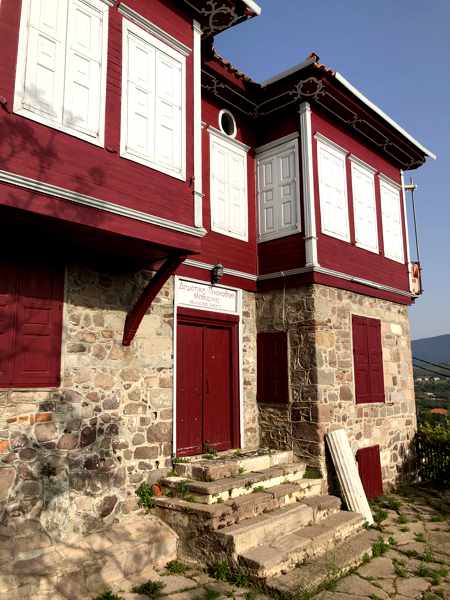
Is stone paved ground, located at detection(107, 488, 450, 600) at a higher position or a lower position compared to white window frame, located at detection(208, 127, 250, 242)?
lower

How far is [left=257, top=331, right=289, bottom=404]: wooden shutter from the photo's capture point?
868 cm

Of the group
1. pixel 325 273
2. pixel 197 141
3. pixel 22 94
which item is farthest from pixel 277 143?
pixel 22 94

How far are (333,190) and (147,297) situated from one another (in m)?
4.91

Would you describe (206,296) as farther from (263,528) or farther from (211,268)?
(263,528)

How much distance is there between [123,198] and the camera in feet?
18.6

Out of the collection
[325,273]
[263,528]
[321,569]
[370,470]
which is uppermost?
[325,273]

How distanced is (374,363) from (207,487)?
5.12m

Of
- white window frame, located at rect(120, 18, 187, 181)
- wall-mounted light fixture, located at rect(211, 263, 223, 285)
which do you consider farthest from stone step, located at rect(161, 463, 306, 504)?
white window frame, located at rect(120, 18, 187, 181)

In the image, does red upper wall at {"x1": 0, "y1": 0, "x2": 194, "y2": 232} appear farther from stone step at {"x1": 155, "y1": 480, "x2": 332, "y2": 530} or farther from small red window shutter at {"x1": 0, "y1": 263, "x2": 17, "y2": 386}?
stone step at {"x1": 155, "y1": 480, "x2": 332, "y2": 530}

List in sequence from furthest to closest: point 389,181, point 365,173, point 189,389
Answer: point 389,181, point 365,173, point 189,389

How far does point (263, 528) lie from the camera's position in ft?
19.6

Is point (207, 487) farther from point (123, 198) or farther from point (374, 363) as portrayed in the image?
point (374, 363)

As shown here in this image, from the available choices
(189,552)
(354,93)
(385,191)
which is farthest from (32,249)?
(385,191)

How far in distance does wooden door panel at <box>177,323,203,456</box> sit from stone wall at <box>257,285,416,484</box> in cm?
149
